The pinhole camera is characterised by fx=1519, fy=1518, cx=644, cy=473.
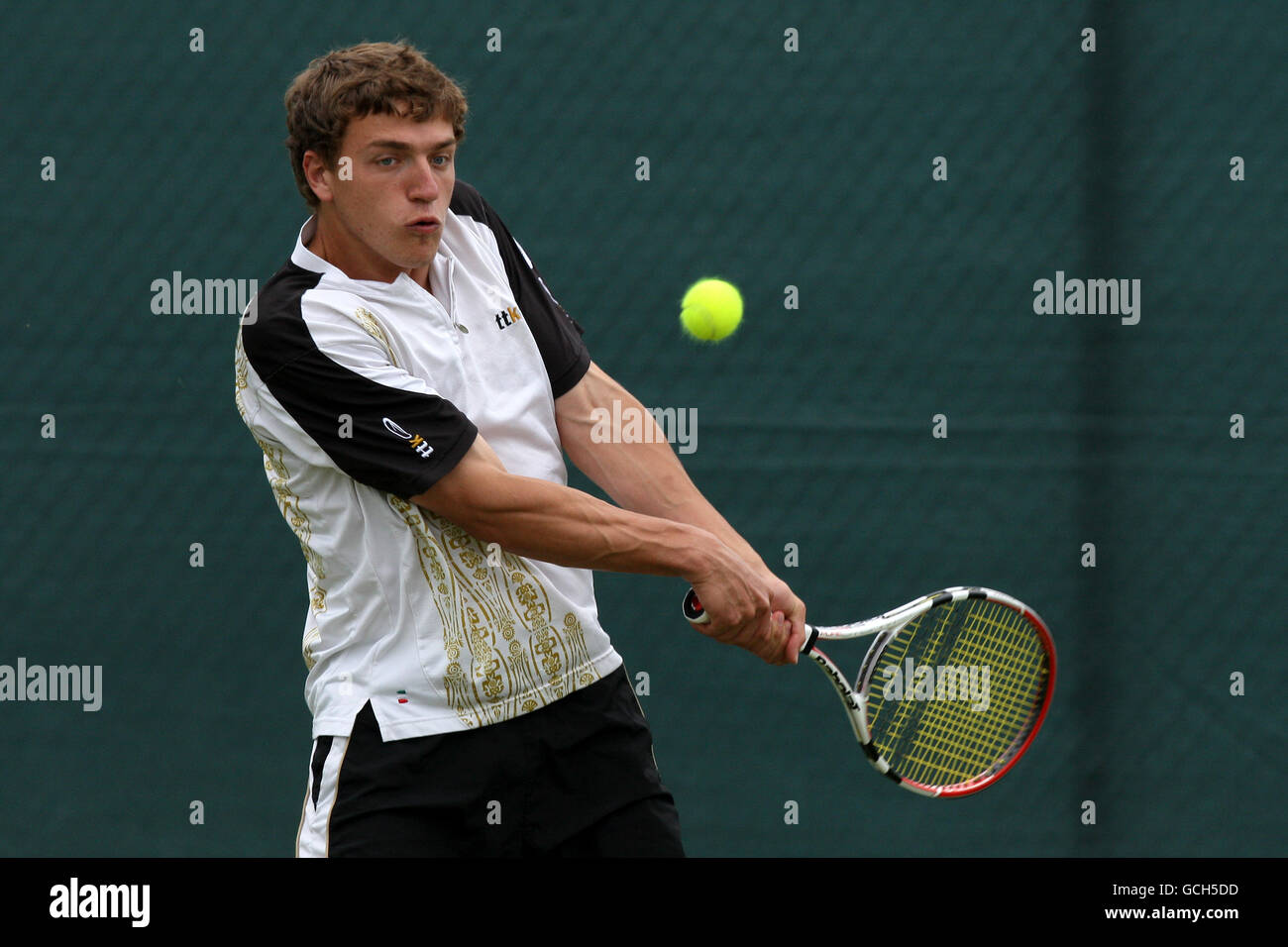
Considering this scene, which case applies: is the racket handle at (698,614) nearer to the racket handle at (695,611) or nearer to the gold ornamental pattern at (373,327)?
the racket handle at (695,611)

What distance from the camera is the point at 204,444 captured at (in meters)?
3.50

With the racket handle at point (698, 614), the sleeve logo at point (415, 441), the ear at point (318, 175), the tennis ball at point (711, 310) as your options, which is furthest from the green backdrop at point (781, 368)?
the sleeve logo at point (415, 441)

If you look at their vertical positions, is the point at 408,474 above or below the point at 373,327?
below

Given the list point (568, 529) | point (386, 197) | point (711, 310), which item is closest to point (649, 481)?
point (568, 529)

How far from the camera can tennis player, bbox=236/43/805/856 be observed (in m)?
2.17

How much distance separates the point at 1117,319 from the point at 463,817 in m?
2.11

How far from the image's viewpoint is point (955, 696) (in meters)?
2.97

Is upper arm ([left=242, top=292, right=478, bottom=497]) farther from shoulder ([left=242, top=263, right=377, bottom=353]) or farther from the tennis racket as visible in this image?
the tennis racket

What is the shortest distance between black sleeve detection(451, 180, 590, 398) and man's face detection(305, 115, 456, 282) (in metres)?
0.20

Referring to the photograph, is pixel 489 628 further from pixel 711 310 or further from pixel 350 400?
pixel 711 310

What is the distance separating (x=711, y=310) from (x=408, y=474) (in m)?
1.38

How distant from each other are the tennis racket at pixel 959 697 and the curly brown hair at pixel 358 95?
1212 mm

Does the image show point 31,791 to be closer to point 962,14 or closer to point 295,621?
point 295,621

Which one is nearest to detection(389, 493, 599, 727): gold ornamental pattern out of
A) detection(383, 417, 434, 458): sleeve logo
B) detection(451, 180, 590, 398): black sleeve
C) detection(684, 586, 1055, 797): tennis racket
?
detection(383, 417, 434, 458): sleeve logo
